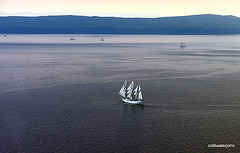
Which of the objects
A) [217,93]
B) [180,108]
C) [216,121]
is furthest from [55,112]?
[217,93]

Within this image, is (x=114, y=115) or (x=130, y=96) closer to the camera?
(x=114, y=115)

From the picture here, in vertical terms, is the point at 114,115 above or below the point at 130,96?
below

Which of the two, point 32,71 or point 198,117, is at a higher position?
point 32,71

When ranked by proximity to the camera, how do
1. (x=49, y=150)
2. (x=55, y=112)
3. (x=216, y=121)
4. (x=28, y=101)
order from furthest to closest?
(x=28, y=101) < (x=55, y=112) < (x=216, y=121) < (x=49, y=150)

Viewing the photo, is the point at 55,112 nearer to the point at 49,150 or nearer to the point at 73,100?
the point at 73,100

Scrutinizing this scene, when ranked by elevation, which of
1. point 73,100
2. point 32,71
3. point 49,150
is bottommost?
point 49,150

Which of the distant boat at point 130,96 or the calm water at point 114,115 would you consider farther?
the distant boat at point 130,96

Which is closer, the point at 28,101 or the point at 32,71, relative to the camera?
the point at 28,101

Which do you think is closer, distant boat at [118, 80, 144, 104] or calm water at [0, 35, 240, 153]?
calm water at [0, 35, 240, 153]

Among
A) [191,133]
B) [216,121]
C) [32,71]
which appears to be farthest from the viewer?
[32,71]

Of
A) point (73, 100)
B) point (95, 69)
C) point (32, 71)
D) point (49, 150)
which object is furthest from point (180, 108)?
point (32, 71)
